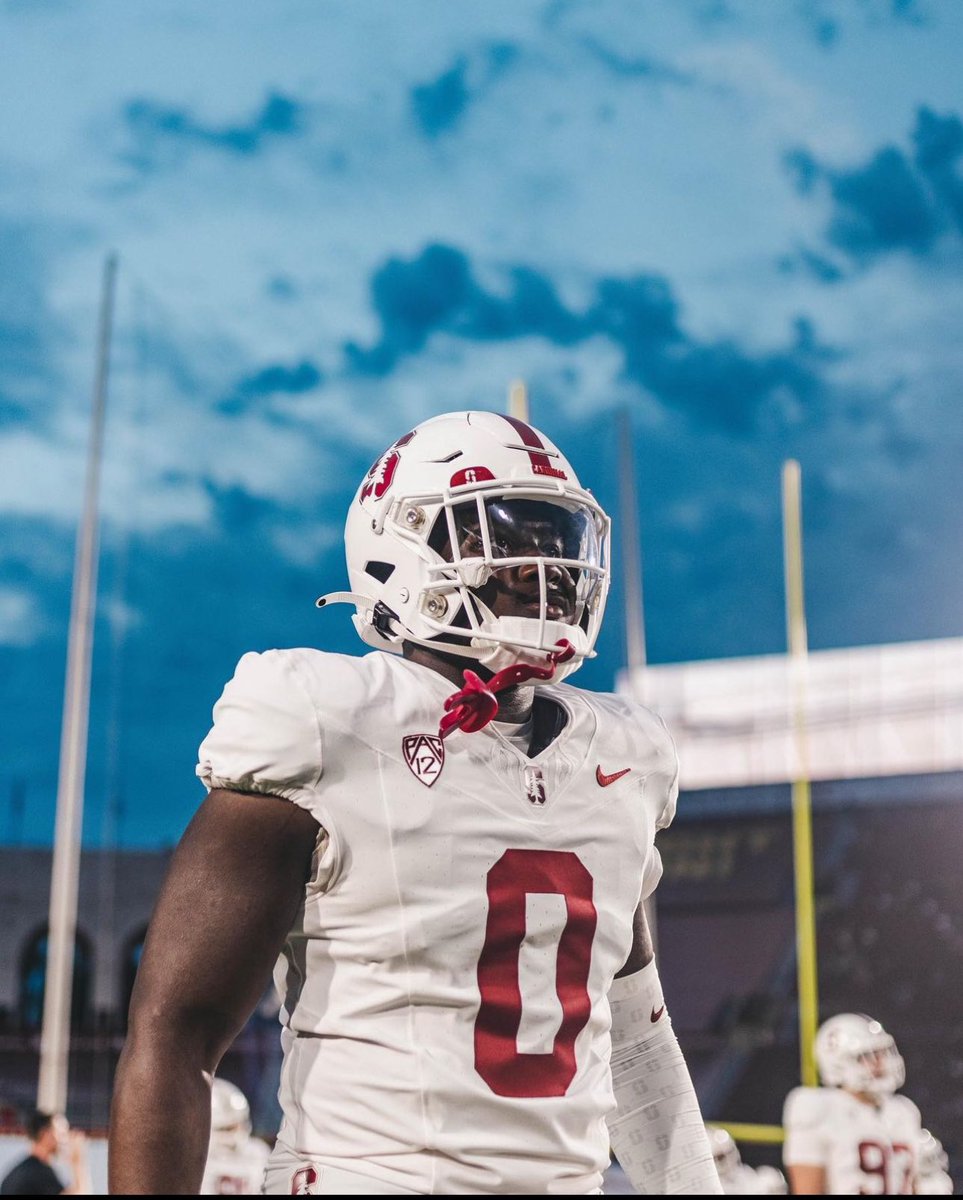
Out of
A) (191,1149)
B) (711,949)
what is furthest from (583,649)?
(711,949)

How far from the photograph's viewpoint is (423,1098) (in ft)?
4.12

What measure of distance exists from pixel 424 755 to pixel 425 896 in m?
0.13

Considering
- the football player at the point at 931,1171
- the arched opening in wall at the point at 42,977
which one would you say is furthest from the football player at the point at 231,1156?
the arched opening in wall at the point at 42,977

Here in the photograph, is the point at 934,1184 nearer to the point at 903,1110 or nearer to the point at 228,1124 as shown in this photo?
the point at 903,1110

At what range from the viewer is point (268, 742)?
Result: 129 centimetres

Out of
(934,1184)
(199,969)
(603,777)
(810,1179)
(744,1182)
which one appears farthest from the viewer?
(744,1182)

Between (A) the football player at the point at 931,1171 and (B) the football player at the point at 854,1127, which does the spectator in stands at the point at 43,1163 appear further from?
(A) the football player at the point at 931,1171

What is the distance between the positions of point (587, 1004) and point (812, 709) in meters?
14.9

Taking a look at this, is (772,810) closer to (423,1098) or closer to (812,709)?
(812,709)

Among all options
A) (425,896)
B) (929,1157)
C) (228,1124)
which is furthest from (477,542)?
(929,1157)

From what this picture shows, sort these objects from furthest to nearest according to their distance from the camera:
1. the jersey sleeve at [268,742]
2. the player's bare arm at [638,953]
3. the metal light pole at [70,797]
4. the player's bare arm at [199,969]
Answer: the metal light pole at [70,797] < the player's bare arm at [638,953] < the jersey sleeve at [268,742] < the player's bare arm at [199,969]

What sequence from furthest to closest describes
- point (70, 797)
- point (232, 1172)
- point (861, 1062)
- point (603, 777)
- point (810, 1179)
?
point (70, 797) → point (232, 1172) → point (861, 1062) → point (810, 1179) → point (603, 777)

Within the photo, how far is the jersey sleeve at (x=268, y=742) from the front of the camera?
1.28m

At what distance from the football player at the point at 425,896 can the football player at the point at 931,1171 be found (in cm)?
465
